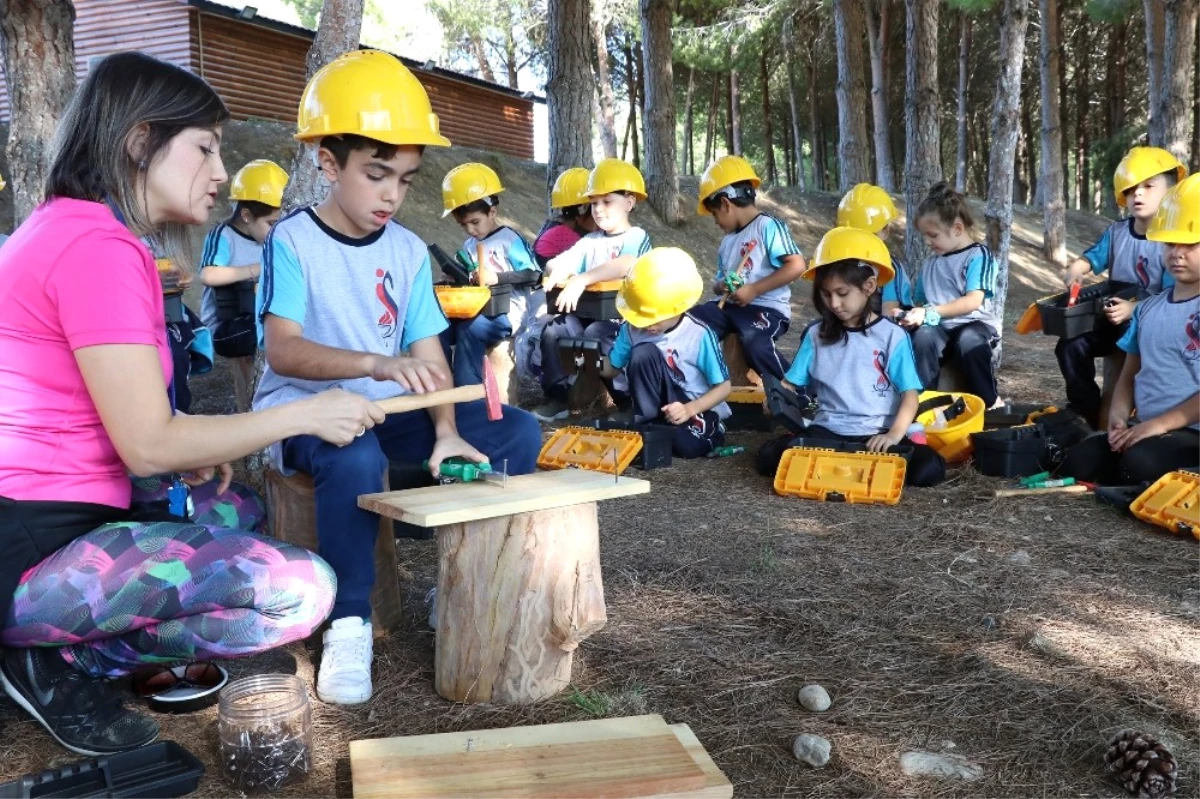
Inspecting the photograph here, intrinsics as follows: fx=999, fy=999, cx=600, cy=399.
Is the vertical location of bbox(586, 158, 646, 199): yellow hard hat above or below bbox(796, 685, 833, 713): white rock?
above

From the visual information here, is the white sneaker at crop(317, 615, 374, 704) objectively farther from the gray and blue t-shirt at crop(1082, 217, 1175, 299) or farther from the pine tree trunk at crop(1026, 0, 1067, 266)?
the pine tree trunk at crop(1026, 0, 1067, 266)

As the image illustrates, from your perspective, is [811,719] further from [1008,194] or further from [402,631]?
[1008,194]

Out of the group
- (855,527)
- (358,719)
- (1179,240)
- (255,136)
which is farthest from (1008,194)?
(255,136)

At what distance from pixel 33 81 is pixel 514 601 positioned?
464cm

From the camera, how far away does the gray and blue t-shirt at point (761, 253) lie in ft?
20.3

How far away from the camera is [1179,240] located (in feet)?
14.1

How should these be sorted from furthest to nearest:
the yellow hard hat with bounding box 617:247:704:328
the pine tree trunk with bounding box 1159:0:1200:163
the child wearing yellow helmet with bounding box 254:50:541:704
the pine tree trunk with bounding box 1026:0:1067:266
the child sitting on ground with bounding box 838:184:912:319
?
the pine tree trunk with bounding box 1026:0:1067:266
the pine tree trunk with bounding box 1159:0:1200:163
the child sitting on ground with bounding box 838:184:912:319
the yellow hard hat with bounding box 617:247:704:328
the child wearing yellow helmet with bounding box 254:50:541:704

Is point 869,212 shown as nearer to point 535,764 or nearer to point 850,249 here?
point 850,249

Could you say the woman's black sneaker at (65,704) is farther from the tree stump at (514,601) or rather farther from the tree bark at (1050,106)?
the tree bark at (1050,106)

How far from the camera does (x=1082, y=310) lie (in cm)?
548

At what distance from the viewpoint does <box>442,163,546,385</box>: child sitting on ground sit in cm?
607

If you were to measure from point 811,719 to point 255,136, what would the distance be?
A: 12.6 metres

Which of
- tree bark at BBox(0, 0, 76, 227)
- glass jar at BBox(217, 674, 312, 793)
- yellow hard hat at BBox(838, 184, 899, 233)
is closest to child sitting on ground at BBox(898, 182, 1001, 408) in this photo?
yellow hard hat at BBox(838, 184, 899, 233)

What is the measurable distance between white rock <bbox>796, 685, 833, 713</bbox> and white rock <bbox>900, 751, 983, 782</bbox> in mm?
273
